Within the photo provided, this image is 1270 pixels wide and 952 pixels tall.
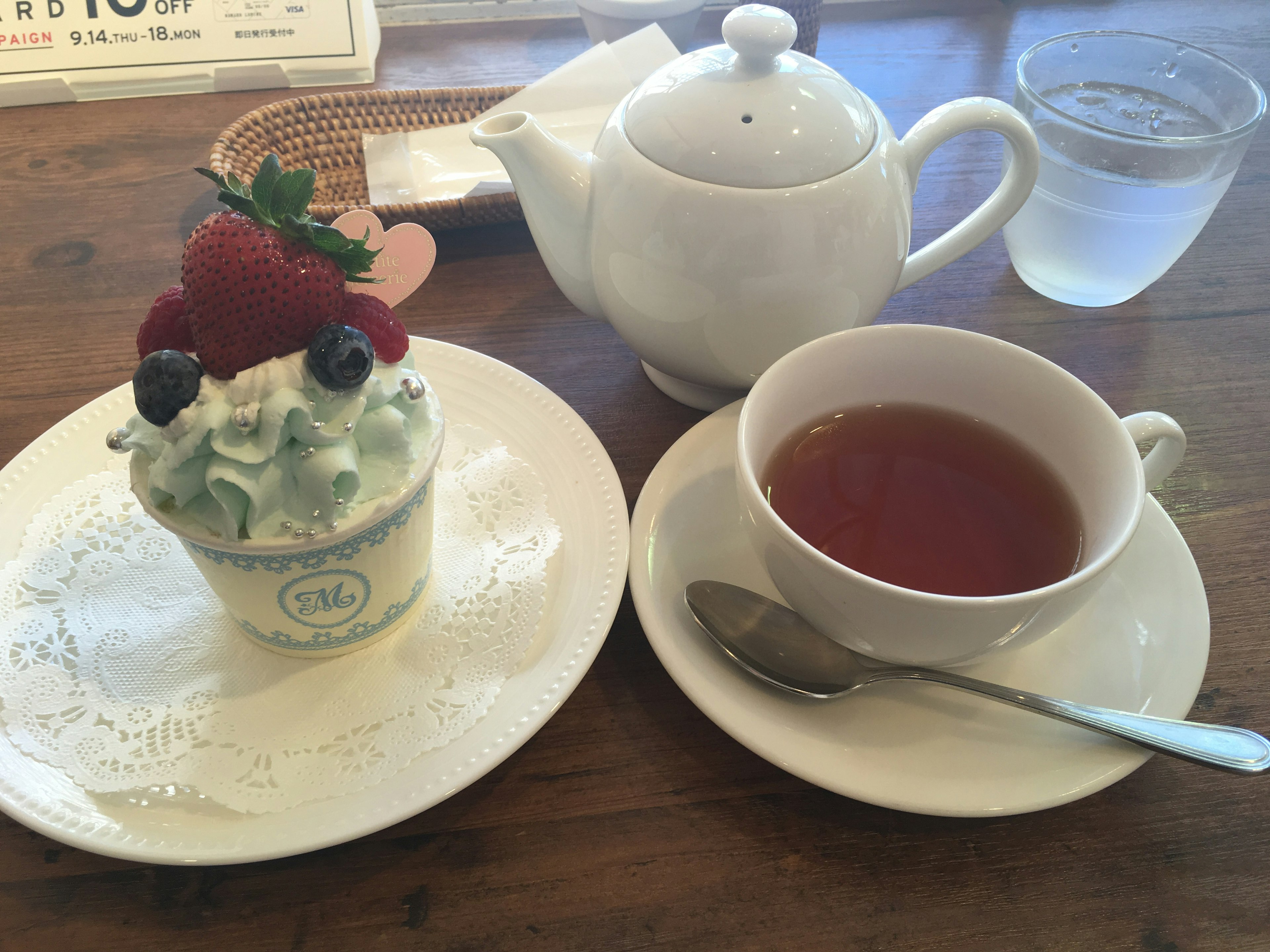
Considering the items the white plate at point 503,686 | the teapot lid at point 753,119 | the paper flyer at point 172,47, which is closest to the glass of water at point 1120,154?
the teapot lid at point 753,119


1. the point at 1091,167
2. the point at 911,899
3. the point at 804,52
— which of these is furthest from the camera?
the point at 804,52

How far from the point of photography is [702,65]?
70cm

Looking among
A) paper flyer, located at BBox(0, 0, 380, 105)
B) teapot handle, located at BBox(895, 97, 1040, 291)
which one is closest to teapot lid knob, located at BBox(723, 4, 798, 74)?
teapot handle, located at BBox(895, 97, 1040, 291)

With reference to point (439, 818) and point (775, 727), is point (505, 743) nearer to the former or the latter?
point (439, 818)

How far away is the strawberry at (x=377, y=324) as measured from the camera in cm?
55

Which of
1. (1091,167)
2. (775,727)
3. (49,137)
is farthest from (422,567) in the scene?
(49,137)

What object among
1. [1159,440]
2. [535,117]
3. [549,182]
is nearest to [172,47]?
[535,117]

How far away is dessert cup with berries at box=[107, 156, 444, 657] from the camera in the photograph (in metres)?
0.50

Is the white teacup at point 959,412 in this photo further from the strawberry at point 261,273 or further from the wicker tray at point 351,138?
the wicker tray at point 351,138

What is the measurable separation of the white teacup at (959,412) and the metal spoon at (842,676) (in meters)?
0.02

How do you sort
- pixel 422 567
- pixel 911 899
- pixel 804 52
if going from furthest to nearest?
pixel 804 52, pixel 422 567, pixel 911 899

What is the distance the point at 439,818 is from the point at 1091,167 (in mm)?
862

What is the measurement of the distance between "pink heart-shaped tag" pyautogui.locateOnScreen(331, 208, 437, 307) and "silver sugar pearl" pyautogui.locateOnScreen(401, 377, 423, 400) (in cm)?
10

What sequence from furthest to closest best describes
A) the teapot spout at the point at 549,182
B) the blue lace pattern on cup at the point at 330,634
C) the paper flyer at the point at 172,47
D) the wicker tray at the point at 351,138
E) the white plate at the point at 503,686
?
1. the paper flyer at the point at 172,47
2. the wicker tray at the point at 351,138
3. the teapot spout at the point at 549,182
4. the blue lace pattern on cup at the point at 330,634
5. the white plate at the point at 503,686
